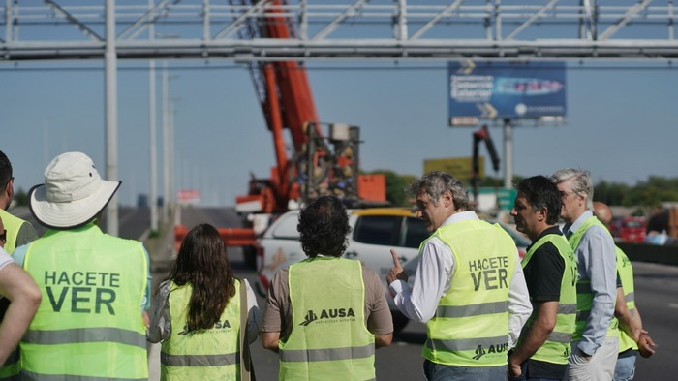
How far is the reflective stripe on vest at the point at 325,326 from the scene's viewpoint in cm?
523

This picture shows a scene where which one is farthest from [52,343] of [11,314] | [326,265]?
[326,265]

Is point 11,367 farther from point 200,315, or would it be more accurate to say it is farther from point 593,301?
point 593,301

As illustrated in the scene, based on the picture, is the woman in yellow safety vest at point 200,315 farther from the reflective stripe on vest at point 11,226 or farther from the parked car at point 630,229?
the parked car at point 630,229

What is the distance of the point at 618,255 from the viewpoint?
256 inches

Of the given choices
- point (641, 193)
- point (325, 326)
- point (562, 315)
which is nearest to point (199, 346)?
point (325, 326)

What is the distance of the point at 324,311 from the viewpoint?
526 cm

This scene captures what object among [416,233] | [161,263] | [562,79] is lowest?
[161,263]

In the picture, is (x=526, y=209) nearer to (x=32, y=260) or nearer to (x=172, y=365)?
(x=172, y=365)

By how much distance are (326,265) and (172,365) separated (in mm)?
910

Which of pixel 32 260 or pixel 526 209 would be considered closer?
pixel 32 260

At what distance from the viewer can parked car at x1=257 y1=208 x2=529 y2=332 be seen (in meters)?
14.4

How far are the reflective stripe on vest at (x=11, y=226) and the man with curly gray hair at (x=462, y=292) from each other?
189 cm

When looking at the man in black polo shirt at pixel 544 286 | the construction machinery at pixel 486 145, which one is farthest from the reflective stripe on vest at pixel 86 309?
the construction machinery at pixel 486 145

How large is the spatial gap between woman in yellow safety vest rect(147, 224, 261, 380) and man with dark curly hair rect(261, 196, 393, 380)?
23cm
